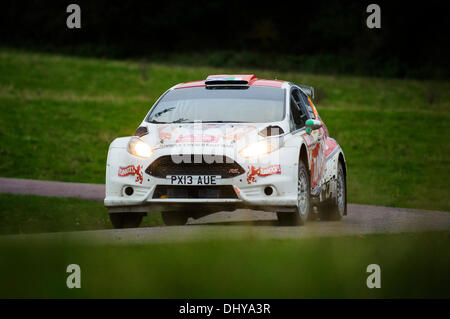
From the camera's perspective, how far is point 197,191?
342 inches

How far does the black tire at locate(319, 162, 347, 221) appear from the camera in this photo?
11281mm

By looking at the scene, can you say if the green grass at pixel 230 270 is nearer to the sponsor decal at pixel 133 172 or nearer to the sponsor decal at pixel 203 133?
the sponsor decal at pixel 203 133

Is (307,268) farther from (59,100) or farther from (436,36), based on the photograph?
(436,36)

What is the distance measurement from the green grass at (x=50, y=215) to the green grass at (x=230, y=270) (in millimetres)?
7180

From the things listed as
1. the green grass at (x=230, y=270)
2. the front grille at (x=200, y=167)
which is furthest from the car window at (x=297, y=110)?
the green grass at (x=230, y=270)

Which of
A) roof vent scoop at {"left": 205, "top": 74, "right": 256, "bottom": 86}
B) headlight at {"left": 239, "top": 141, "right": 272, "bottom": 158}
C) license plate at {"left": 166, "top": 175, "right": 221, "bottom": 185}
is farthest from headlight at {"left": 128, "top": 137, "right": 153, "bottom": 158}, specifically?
roof vent scoop at {"left": 205, "top": 74, "right": 256, "bottom": 86}

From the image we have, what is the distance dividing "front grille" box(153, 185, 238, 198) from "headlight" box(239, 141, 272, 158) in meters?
0.38

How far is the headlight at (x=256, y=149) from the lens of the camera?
28.3 ft

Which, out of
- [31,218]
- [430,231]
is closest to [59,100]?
[31,218]

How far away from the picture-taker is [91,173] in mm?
21859

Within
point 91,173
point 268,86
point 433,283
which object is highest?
point 268,86

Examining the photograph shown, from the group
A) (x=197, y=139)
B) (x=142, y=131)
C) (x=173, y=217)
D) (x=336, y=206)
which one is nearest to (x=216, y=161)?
(x=197, y=139)

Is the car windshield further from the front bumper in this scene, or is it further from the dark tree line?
the dark tree line
